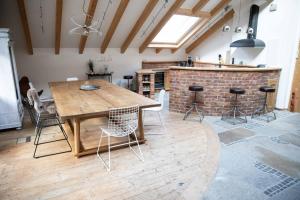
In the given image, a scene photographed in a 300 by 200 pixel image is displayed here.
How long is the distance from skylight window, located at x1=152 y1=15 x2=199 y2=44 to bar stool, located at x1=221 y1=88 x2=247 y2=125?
359 cm

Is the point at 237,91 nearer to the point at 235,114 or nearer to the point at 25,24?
the point at 235,114

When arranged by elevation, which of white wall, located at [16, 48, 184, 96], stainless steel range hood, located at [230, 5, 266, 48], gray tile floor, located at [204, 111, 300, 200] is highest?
stainless steel range hood, located at [230, 5, 266, 48]

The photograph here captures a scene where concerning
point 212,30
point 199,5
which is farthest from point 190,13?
point 212,30

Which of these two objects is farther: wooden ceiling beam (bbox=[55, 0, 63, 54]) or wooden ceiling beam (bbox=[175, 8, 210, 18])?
wooden ceiling beam (bbox=[175, 8, 210, 18])

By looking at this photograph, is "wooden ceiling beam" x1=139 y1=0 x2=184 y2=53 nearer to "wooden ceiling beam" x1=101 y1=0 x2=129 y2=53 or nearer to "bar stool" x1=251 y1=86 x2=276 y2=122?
"wooden ceiling beam" x1=101 y1=0 x2=129 y2=53

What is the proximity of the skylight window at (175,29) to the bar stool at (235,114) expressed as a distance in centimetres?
359

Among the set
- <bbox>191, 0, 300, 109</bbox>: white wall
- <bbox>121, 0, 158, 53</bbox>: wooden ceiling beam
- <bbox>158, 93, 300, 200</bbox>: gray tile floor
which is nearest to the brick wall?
<bbox>191, 0, 300, 109</bbox>: white wall

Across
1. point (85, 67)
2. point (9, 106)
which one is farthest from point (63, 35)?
point (9, 106)

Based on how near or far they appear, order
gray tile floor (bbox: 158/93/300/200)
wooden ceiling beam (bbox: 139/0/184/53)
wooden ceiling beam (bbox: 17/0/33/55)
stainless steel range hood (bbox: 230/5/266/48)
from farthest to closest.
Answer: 1. stainless steel range hood (bbox: 230/5/266/48)
2. wooden ceiling beam (bbox: 139/0/184/53)
3. wooden ceiling beam (bbox: 17/0/33/55)
4. gray tile floor (bbox: 158/93/300/200)

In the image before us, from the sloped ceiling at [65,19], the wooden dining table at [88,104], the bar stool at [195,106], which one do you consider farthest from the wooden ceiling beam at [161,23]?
the wooden dining table at [88,104]

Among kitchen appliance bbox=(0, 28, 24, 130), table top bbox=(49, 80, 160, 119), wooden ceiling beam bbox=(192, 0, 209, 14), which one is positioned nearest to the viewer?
table top bbox=(49, 80, 160, 119)

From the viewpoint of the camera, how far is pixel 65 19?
529 cm

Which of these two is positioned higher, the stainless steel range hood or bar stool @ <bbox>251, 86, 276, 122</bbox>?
the stainless steel range hood

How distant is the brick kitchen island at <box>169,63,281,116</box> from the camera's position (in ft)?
15.5
